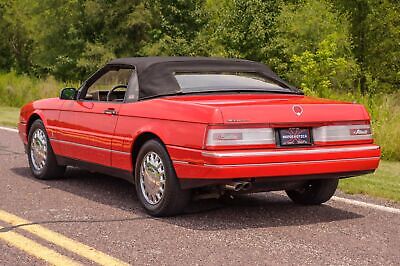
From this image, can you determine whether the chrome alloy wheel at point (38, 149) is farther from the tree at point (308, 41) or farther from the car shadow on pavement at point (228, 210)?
the tree at point (308, 41)

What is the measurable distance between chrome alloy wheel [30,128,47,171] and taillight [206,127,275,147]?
3170mm

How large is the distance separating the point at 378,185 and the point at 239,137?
111 inches

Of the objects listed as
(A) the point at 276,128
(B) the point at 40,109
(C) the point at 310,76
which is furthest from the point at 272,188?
(C) the point at 310,76

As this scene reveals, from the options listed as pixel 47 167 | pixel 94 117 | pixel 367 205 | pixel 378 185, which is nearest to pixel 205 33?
pixel 47 167

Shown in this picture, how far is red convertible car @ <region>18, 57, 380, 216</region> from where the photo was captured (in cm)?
545

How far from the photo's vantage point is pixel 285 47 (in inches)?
1346

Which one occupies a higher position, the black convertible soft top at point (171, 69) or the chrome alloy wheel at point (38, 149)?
the black convertible soft top at point (171, 69)

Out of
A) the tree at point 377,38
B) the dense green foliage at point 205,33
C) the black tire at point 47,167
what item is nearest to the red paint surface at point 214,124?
the black tire at point 47,167

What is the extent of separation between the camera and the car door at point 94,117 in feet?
21.9

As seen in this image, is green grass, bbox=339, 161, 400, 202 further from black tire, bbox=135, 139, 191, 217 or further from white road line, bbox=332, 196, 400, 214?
black tire, bbox=135, 139, 191, 217

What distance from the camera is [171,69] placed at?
661 centimetres

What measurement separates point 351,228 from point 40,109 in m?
4.19

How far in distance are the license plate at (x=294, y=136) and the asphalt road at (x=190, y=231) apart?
70 centimetres

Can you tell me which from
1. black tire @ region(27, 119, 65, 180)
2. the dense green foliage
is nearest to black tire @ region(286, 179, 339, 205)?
black tire @ region(27, 119, 65, 180)
